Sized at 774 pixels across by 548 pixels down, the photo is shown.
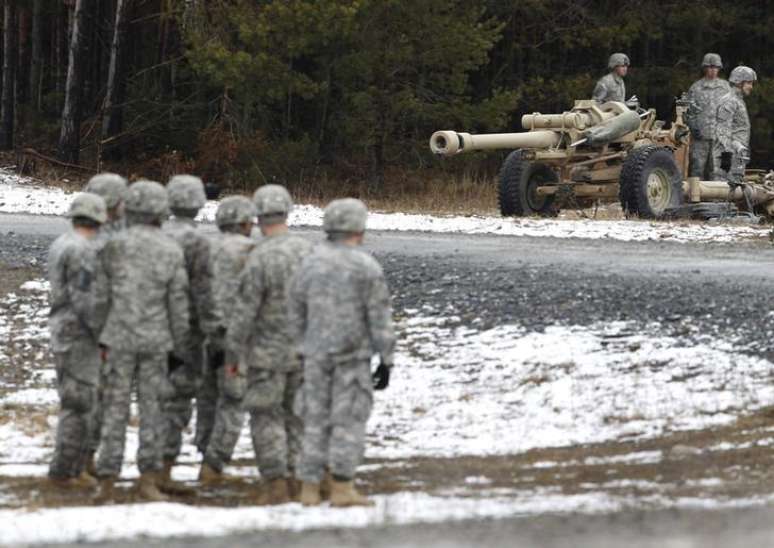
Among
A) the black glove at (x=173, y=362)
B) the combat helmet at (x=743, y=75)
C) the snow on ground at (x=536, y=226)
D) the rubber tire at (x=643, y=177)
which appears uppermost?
the combat helmet at (x=743, y=75)

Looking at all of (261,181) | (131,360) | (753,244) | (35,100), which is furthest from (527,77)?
(131,360)

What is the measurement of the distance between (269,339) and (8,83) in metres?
32.4

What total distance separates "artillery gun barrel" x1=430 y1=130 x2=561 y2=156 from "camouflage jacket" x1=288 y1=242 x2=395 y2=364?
15021mm

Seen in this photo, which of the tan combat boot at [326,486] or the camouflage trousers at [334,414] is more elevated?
the camouflage trousers at [334,414]

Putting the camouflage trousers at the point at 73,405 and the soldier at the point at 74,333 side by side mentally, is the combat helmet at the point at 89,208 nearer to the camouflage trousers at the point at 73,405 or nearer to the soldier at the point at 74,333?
the soldier at the point at 74,333

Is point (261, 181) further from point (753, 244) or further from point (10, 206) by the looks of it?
point (753, 244)

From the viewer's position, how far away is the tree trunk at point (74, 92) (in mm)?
35062

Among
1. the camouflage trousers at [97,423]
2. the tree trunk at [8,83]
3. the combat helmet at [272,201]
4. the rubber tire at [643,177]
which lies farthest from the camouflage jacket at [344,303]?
the tree trunk at [8,83]

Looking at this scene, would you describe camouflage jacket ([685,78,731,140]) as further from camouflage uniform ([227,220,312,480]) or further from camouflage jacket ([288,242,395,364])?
camouflage jacket ([288,242,395,364])

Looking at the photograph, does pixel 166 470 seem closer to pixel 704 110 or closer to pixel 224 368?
pixel 224 368

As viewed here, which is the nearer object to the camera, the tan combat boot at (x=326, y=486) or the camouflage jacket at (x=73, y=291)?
the tan combat boot at (x=326, y=486)

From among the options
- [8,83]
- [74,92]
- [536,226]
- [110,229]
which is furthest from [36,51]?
[110,229]

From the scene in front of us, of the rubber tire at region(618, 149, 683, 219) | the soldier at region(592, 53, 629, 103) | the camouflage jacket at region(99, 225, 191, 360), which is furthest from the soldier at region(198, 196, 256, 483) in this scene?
the soldier at region(592, 53, 629, 103)

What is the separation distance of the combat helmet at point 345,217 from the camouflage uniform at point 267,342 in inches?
18.9
